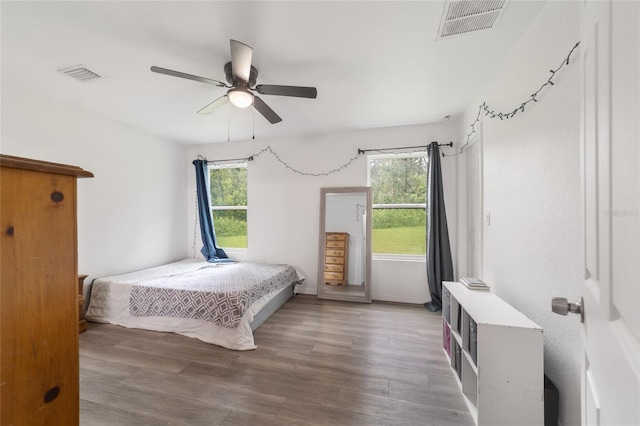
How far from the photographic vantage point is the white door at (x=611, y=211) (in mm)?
374

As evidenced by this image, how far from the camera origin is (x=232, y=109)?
2852 millimetres

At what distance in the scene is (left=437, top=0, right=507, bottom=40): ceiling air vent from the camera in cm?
143

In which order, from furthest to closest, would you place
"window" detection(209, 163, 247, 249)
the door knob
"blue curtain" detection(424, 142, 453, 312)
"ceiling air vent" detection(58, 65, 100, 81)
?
1. "window" detection(209, 163, 247, 249)
2. "blue curtain" detection(424, 142, 453, 312)
3. "ceiling air vent" detection(58, 65, 100, 81)
4. the door knob

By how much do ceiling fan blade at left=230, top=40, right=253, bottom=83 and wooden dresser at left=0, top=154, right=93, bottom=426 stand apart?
1.28 metres

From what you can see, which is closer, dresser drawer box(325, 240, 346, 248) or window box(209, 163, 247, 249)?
dresser drawer box(325, 240, 346, 248)

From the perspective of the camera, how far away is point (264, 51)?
184 centimetres

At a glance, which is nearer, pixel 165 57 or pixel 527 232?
pixel 527 232

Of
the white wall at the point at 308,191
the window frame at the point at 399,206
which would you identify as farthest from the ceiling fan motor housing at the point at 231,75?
the window frame at the point at 399,206

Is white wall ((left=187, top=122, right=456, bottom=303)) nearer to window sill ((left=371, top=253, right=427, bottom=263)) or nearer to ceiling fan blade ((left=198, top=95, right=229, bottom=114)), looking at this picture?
window sill ((left=371, top=253, right=427, bottom=263))

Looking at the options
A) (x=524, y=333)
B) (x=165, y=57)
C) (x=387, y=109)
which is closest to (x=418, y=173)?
(x=387, y=109)

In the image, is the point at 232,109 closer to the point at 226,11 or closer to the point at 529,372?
the point at 226,11

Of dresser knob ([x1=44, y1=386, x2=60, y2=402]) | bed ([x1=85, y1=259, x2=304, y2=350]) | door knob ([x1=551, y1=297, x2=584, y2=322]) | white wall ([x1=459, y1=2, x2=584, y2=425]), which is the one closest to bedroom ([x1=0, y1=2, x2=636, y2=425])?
white wall ([x1=459, y1=2, x2=584, y2=425])

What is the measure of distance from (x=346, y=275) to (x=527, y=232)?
92.1 inches

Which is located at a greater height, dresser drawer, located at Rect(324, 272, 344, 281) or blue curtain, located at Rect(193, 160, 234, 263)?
blue curtain, located at Rect(193, 160, 234, 263)
